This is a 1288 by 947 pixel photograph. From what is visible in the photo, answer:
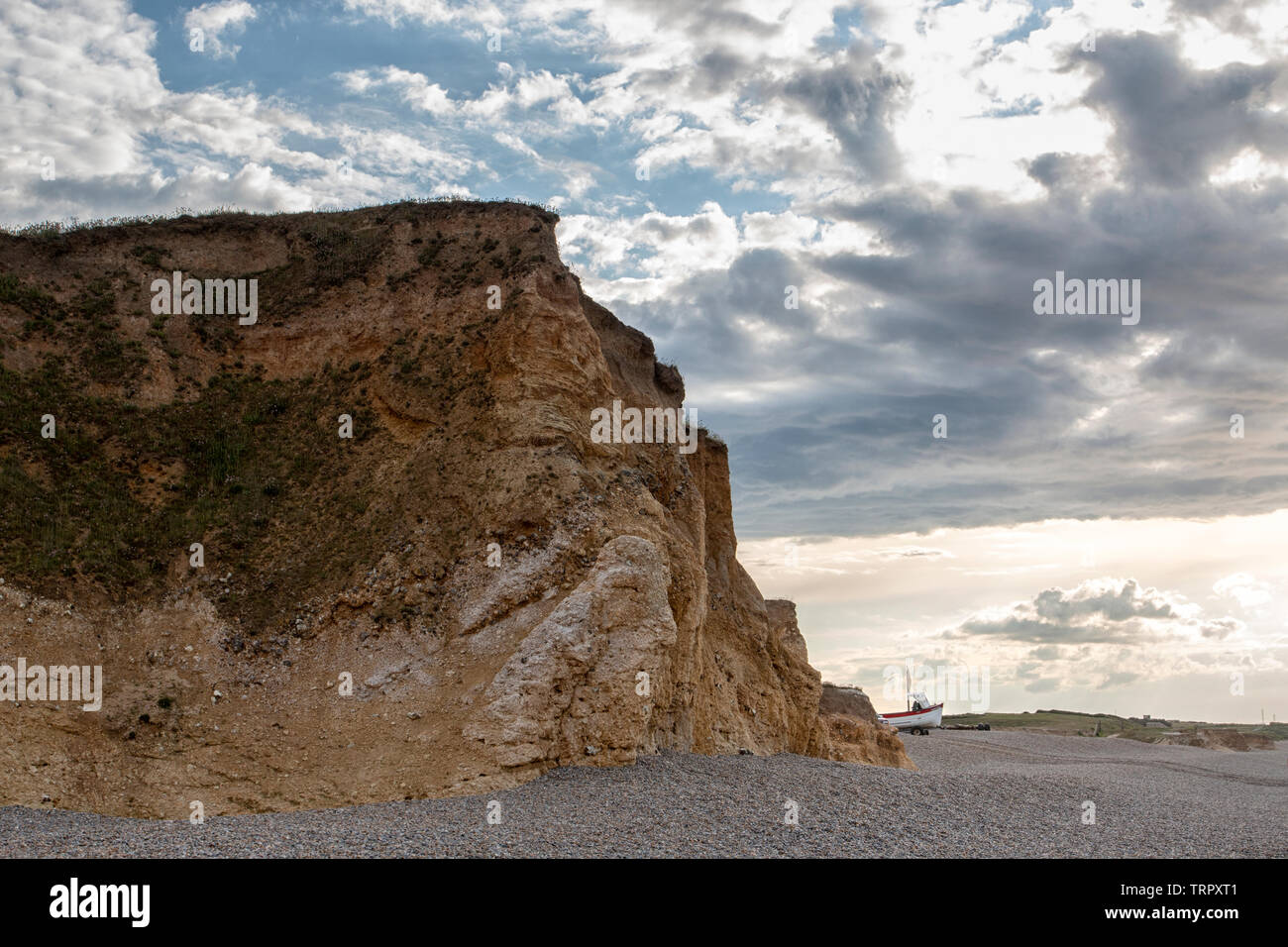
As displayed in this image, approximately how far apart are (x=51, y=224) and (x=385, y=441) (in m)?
14.2

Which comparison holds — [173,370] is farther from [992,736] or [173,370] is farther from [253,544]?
[992,736]

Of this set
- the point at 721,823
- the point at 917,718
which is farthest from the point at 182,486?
the point at 917,718

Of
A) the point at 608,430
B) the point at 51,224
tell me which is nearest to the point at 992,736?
the point at 608,430

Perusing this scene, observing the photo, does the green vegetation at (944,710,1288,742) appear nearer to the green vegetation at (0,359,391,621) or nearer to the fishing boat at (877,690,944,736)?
the fishing boat at (877,690,944,736)

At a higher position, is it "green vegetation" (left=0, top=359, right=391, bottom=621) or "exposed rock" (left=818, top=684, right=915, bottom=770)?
"green vegetation" (left=0, top=359, right=391, bottom=621)

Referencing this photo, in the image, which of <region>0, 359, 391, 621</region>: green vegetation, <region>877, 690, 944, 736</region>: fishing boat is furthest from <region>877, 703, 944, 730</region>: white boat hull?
<region>0, 359, 391, 621</region>: green vegetation

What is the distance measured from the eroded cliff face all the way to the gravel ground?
151 cm

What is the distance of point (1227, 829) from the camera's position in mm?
24203

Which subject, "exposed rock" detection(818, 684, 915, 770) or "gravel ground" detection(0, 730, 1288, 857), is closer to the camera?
"gravel ground" detection(0, 730, 1288, 857)

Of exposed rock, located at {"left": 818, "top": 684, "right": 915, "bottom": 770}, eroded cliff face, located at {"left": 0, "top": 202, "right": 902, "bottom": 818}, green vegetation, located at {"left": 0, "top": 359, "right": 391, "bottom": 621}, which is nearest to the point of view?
eroded cliff face, located at {"left": 0, "top": 202, "right": 902, "bottom": 818}

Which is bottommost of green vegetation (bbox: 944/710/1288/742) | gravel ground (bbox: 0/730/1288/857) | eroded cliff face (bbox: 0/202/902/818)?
green vegetation (bbox: 944/710/1288/742)

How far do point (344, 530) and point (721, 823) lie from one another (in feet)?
40.0

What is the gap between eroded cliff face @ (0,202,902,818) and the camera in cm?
2053

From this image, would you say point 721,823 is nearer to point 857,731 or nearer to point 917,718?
point 857,731
